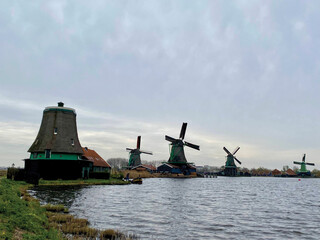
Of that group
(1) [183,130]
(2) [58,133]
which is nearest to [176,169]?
(1) [183,130]

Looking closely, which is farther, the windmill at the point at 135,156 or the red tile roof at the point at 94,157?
the windmill at the point at 135,156

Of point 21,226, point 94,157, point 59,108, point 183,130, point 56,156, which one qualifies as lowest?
point 21,226

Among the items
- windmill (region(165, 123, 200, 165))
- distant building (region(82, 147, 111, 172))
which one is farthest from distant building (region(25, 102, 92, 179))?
windmill (region(165, 123, 200, 165))

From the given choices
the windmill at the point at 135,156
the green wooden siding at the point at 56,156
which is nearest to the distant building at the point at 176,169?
the windmill at the point at 135,156

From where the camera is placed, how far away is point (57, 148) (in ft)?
151

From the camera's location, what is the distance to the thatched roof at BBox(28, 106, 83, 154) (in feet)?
152

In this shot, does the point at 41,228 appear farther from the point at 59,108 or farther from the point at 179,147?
the point at 179,147

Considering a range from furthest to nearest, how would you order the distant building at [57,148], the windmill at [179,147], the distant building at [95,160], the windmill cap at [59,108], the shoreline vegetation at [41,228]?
the windmill at [179,147] < the distant building at [95,160] < the windmill cap at [59,108] < the distant building at [57,148] < the shoreline vegetation at [41,228]

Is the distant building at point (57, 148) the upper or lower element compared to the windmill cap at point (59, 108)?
lower

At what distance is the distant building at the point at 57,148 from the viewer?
4484 cm

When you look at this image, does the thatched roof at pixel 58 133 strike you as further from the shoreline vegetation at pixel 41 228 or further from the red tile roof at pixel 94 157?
the shoreline vegetation at pixel 41 228

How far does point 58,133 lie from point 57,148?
2.94 meters

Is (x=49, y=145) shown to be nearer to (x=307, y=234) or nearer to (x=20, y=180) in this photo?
(x=20, y=180)

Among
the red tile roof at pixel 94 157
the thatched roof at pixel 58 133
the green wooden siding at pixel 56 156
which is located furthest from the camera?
the red tile roof at pixel 94 157
